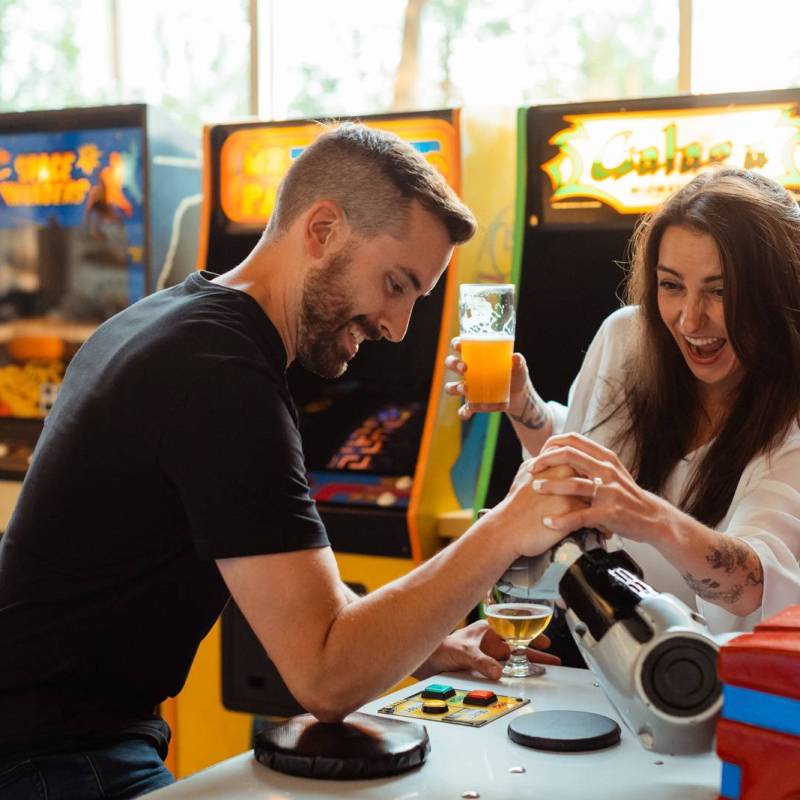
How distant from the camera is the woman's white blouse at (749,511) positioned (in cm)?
197

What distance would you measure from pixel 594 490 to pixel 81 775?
784 mm

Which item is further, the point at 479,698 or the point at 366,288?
the point at 366,288

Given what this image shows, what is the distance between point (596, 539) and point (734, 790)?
1.33ft

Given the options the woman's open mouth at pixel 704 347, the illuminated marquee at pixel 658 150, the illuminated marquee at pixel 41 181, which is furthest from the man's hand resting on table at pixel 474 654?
the illuminated marquee at pixel 41 181

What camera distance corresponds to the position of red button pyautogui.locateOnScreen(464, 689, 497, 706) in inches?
67.5

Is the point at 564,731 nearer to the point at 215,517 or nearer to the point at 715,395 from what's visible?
the point at 215,517

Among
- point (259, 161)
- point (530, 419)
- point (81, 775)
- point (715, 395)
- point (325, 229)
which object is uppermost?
point (259, 161)

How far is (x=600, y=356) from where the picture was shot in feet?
8.79

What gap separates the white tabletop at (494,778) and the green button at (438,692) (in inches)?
4.9

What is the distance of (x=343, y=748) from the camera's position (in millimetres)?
1486

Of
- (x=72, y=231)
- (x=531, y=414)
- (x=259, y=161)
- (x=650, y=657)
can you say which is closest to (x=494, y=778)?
(x=650, y=657)

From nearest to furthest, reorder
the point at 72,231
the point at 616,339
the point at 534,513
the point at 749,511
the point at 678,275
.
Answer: the point at 534,513 < the point at 749,511 < the point at 678,275 < the point at 616,339 < the point at 72,231

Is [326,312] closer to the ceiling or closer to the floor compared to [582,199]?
closer to the floor

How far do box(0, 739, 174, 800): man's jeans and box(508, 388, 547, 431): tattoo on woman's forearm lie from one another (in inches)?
48.0
